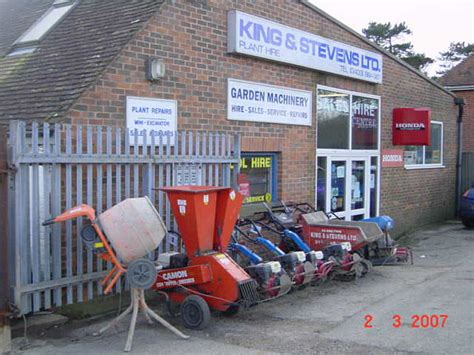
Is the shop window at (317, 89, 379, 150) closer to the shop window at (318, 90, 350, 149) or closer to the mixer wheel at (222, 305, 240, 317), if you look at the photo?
the shop window at (318, 90, 350, 149)

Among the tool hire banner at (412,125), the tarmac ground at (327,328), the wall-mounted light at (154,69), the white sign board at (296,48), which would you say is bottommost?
the tarmac ground at (327,328)

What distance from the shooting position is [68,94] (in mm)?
6977

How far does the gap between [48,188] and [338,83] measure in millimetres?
7263

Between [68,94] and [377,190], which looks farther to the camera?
[377,190]

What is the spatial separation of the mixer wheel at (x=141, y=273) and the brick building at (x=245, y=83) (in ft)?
6.86

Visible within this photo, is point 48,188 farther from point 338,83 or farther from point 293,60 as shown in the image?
point 338,83

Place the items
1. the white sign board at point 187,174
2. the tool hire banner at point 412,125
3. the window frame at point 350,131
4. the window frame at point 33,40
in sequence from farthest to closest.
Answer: the tool hire banner at point 412,125, the window frame at point 350,131, the window frame at point 33,40, the white sign board at point 187,174

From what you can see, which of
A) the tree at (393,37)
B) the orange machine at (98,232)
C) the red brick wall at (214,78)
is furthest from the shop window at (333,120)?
the tree at (393,37)

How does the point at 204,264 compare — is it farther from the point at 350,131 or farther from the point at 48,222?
the point at 350,131

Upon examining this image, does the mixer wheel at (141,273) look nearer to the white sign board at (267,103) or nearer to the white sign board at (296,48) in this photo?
the white sign board at (267,103)

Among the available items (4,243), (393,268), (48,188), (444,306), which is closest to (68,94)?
(48,188)

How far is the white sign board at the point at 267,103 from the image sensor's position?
9109 millimetres

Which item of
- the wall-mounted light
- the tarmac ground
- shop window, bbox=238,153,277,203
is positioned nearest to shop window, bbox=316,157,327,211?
shop window, bbox=238,153,277,203

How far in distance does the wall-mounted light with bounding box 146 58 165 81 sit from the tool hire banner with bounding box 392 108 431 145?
793cm
